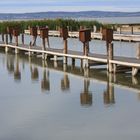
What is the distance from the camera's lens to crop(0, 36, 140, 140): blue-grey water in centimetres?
1264

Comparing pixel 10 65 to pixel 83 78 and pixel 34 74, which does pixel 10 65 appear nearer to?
pixel 34 74

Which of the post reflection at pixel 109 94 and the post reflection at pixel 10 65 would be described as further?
the post reflection at pixel 10 65

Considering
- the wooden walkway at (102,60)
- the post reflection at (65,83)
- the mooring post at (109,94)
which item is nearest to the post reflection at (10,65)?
the wooden walkway at (102,60)

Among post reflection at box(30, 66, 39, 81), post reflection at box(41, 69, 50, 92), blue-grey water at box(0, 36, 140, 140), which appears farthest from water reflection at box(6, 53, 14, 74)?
post reflection at box(41, 69, 50, 92)

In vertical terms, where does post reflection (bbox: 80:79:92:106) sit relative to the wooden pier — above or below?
below

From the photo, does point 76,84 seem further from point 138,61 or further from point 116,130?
point 116,130

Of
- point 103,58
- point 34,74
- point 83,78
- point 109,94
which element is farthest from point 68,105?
point 34,74

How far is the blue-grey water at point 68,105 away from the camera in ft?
41.5

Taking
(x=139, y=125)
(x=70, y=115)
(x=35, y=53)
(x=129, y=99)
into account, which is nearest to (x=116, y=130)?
(x=139, y=125)

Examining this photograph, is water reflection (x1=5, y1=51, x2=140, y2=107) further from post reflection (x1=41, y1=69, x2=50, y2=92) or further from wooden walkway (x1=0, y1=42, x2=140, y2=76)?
wooden walkway (x1=0, y1=42, x2=140, y2=76)

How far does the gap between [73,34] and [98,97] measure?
110ft

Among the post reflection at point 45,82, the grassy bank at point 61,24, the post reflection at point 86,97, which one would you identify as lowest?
the grassy bank at point 61,24

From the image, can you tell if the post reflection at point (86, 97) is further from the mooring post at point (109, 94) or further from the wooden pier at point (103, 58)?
the wooden pier at point (103, 58)

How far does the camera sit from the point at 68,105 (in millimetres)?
15977
